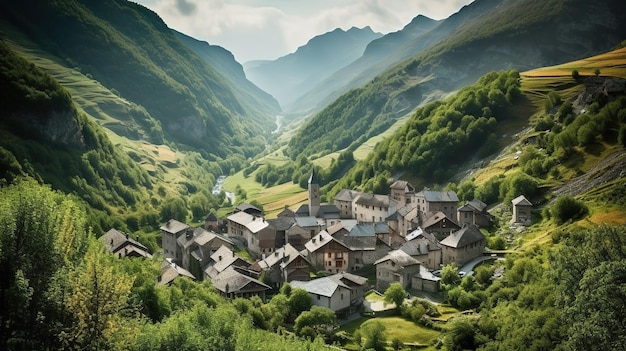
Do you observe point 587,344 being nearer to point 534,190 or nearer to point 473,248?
point 473,248

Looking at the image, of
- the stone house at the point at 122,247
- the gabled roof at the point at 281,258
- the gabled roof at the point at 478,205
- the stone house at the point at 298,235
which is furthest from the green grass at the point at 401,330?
the gabled roof at the point at 478,205

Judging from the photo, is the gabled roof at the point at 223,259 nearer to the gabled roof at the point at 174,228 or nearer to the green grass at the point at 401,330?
the gabled roof at the point at 174,228

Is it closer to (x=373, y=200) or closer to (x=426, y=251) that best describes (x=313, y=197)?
(x=373, y=200)

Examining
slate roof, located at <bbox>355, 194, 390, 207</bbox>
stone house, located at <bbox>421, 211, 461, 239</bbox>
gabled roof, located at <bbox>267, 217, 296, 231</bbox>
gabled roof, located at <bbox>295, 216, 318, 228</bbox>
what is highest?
gabled roof, located at <bbox>267, 217, 296, 231</bbox>

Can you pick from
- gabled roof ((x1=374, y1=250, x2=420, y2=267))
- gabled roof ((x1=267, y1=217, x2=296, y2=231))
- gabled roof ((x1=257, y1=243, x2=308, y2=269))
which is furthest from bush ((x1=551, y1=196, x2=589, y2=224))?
gabled roof ((x1=267, y1=217, x2=296, y2=231))

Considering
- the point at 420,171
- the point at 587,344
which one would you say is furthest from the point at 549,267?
the point at 420,171

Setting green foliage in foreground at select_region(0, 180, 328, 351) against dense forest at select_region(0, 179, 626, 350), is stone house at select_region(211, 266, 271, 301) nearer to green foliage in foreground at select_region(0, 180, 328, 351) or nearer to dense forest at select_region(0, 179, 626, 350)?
dense forest at select_region(0, 179, 626, 350)
